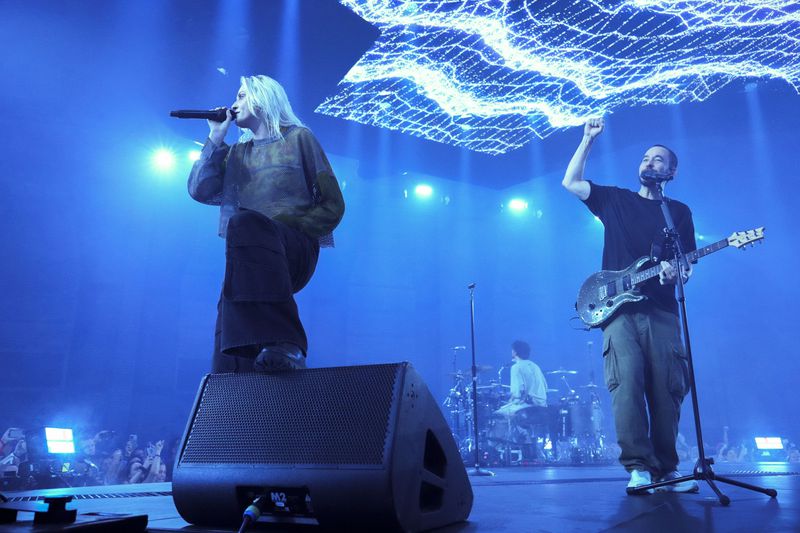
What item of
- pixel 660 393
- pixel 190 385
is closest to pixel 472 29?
pixel 660 393

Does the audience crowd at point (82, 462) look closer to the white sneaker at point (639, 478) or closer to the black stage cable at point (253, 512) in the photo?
the white sneaker at point (639, 478)

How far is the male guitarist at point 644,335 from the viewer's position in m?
2.74

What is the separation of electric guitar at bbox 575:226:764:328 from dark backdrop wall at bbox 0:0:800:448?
15.7 feet

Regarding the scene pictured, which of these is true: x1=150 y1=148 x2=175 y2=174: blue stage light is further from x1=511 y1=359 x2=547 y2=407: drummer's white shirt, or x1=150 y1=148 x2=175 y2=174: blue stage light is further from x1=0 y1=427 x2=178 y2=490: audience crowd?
x1=511 y1=359 x2=547 y2=407: drummer's white shirt

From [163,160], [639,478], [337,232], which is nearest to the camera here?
[639,478]

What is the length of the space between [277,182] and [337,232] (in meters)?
9.72

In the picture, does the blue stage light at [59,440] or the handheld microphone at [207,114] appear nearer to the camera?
the handheld microphone at [207,114]

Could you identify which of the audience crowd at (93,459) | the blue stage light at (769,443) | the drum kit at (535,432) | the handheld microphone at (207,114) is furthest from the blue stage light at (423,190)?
the handheld microphone at (207,114)

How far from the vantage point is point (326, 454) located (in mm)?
1291

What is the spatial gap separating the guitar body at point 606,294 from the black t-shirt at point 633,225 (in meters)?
0.09

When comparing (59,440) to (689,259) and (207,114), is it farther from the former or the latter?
(689,259)

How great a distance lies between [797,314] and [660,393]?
411 inches

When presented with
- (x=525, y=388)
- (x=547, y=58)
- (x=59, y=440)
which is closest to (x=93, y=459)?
(x=59, y=440)

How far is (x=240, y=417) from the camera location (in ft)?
4.91
